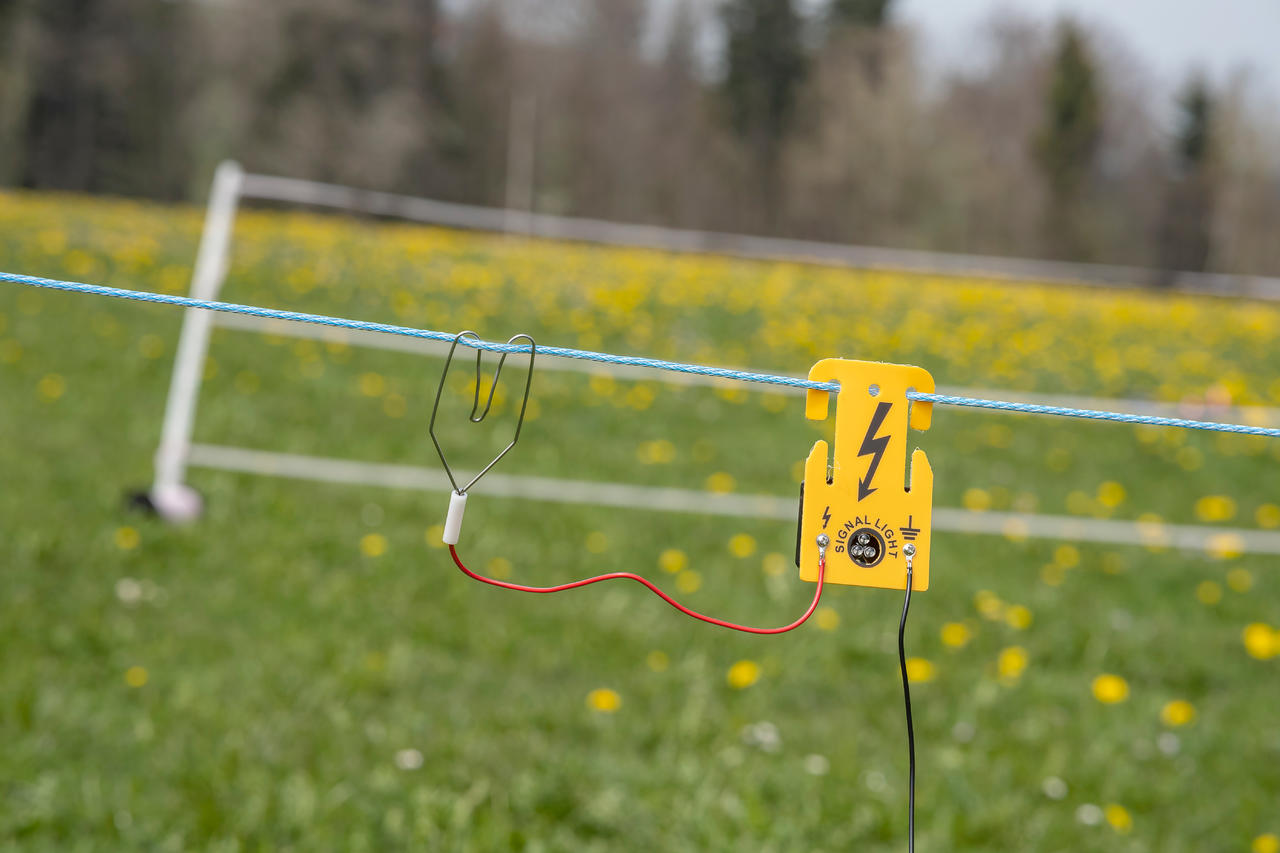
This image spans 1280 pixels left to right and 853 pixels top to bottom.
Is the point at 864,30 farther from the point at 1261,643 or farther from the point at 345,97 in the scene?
the point at 1261,643

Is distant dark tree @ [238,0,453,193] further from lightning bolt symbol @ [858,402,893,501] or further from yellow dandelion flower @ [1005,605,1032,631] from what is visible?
lightning bolt symbol @ [858,402,893,501]

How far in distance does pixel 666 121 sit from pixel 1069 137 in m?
10.6

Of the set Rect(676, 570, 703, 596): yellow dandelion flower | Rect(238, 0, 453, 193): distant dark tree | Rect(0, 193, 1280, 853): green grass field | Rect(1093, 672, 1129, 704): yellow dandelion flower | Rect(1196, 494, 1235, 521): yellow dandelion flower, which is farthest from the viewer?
Rect(238, 0, 453, 193): distant dark tree

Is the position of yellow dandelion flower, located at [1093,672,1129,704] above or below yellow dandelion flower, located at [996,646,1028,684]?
below

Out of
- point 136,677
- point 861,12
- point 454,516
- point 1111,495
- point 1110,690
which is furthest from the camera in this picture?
point 861,12

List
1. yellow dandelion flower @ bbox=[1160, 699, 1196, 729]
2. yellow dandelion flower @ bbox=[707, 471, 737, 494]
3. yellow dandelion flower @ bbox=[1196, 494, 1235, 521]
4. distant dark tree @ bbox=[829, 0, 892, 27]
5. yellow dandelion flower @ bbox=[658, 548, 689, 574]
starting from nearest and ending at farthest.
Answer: yellow dandelion flower @ bbox=[1160, 699, 1196, 729], yellow dandelion flower @ bbox=[658, 548, 689, 574], yellow dandelion flower @ bbox=[707, 471, 737, 494], yellow dandelion flower @ bbox=[1196, 494, 1235, 521], distant dark tree @ bbox=[829, 0, 892, 27]

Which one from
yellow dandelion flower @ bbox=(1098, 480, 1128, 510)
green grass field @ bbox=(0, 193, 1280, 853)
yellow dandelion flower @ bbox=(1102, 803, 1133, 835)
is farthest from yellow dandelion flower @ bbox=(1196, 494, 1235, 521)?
yellow dandelion flower @ bbox=(1102, 803, 1133, 835)

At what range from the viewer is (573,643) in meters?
3.01

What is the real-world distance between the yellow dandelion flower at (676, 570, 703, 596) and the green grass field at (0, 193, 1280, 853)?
0.05ft

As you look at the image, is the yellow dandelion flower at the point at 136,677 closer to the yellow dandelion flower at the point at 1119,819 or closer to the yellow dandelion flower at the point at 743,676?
the yellow dandelion flower at the point at 743,676

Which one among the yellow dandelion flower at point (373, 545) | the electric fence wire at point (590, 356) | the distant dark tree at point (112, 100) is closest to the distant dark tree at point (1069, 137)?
the distant dark tree at point (112, 100)

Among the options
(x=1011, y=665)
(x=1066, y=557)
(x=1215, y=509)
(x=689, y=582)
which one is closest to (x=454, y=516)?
(x=1011, y=665)

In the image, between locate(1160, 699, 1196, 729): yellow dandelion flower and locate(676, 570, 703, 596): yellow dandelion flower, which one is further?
locate(676, 570, 703, 596): yellow dandelion flower

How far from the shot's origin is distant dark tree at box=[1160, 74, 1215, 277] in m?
25.3
